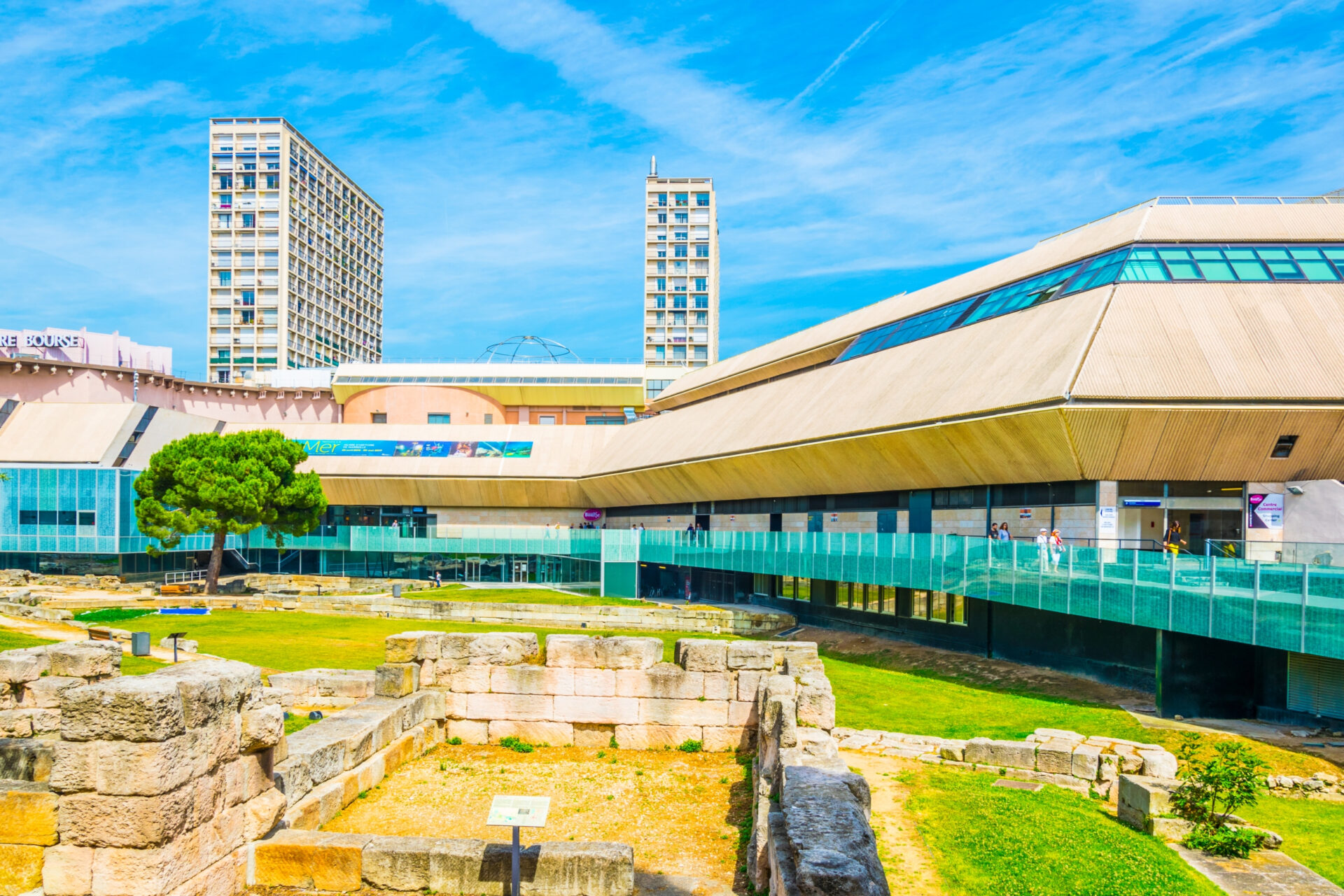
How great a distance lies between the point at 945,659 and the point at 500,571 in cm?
3435

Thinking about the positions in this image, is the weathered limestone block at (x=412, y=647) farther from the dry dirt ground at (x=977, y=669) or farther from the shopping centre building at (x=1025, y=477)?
the dry dirt ground at (x=977, y=669)

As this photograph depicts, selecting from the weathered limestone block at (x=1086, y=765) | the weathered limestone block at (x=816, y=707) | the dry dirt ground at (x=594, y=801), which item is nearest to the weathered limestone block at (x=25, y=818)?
the dry dirt ground at (x=594, y=801)

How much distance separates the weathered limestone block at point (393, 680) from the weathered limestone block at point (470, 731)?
1146mm

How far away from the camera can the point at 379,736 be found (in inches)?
600

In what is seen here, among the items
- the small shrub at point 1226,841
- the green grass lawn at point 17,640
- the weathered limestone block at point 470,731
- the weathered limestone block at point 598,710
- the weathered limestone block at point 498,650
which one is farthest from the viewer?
the green grass lawn at point 17,640

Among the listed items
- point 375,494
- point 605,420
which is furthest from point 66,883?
point 605,420

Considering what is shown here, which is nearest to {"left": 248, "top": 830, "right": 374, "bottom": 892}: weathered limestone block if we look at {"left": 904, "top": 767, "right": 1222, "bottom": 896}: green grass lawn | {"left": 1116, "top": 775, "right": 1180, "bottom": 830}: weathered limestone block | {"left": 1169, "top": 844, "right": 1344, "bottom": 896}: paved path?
{"left": 904, "top": 767, "right": 1222, "bottom": 896}: green grass lawn

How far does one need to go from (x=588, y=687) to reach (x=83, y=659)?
29.6 ft

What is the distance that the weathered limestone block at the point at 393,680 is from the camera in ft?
56.6

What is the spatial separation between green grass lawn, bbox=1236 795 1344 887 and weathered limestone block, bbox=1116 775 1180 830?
1.61 metres

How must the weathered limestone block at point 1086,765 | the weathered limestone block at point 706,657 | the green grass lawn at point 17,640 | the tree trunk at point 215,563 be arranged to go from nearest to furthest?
the weathered limestone block at point 1086,765 → the weathered limestone block at point 706,657 → the green grass lawn at point 17,640 → the tree trunk at point 215,563

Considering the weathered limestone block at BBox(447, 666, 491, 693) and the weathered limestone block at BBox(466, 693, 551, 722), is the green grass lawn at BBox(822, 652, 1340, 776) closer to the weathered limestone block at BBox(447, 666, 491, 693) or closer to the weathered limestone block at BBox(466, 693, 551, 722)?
the weathered limestone block at BBox(466, 693, 551, 722)

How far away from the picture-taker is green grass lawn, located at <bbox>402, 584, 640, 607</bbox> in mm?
44969

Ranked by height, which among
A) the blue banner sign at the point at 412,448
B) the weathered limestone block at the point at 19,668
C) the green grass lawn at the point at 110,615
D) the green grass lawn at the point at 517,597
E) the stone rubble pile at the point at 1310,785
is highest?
the blue banner sign at the point at 412,448
